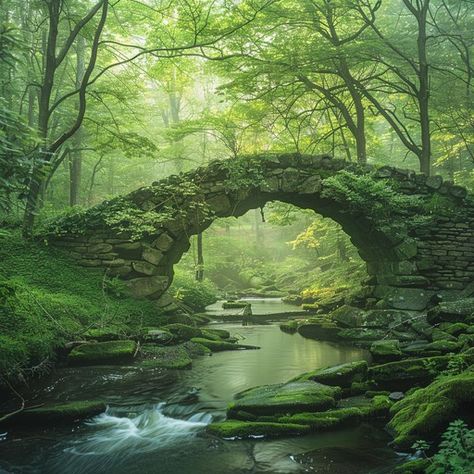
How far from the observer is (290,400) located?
463 cm

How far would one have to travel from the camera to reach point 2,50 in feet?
15.3

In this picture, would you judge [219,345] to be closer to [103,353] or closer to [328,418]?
[103,353]

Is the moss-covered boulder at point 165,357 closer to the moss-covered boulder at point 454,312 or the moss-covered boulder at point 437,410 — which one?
the moss-covered boulder at point 437,410

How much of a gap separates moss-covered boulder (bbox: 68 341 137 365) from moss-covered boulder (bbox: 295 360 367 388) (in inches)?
117

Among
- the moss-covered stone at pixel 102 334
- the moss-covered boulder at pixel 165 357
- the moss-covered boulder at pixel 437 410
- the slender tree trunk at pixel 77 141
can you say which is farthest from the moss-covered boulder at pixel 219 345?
the slender tree trunk at pixel 77 141

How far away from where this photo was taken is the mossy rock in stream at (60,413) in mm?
4570

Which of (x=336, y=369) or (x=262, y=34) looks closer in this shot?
(x=336, y=369)

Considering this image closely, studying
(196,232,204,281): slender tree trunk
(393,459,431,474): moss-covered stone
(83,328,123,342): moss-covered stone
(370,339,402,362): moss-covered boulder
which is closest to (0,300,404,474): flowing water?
(393,459,431,474): moss-covered stone

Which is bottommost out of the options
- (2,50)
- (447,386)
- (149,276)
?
(447,386)

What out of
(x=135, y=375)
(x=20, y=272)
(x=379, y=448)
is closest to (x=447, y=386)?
(x=379, y=448)

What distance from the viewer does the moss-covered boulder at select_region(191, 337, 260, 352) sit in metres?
8.67

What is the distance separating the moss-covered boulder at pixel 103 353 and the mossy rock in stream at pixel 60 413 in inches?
59.8

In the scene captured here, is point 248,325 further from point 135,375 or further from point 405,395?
point 405,395

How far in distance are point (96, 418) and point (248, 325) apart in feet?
24.8
